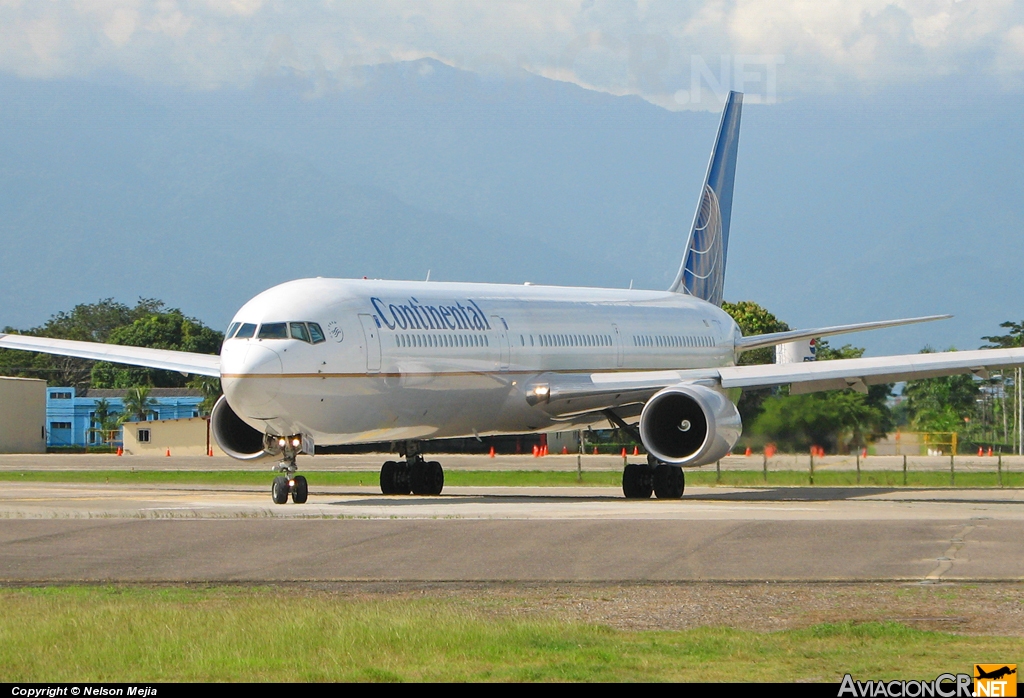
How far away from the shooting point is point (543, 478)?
125ft

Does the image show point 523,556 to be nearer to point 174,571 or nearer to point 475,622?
point 174,571

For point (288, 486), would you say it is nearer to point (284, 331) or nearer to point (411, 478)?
point (284, 331)

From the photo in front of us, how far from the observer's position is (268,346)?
25.4 metres

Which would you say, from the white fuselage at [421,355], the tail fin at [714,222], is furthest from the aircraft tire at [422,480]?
the tail fin at [714,222]

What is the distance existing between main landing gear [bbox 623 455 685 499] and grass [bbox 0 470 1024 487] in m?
6.07

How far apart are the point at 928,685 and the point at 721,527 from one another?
38.0ft

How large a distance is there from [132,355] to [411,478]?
20.6 feet

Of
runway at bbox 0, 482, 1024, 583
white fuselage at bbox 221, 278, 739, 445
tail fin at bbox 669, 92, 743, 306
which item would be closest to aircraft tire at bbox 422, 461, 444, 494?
white fuselage at bbox 221, 278, 739, 445

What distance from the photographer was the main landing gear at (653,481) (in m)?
29.2

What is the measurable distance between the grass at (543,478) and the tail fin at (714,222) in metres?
5.30

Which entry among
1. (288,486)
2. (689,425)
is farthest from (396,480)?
(689,425)

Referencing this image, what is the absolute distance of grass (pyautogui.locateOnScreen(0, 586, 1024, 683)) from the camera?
9.66 m

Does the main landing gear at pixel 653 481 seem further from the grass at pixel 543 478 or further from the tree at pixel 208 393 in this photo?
the tree at pixel 208 393

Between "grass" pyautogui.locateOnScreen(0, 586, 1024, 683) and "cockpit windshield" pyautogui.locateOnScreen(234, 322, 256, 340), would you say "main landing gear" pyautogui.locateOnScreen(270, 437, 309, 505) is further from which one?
"grass" pyautogui.locateOnScreen(0, 586, 1024, 683)
